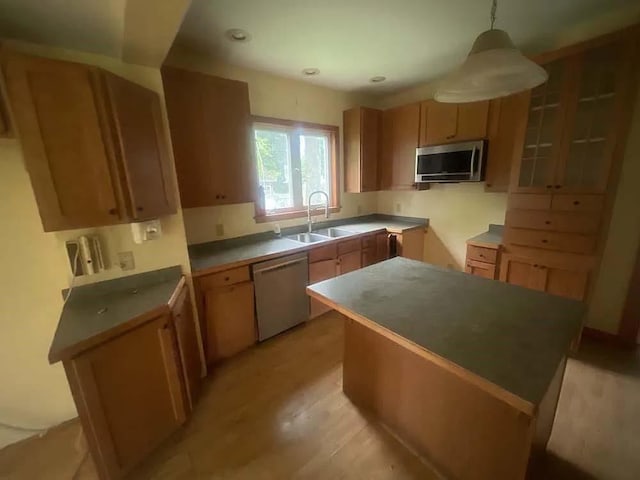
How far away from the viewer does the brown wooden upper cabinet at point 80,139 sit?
121 cm

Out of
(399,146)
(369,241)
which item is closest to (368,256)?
(369,241)

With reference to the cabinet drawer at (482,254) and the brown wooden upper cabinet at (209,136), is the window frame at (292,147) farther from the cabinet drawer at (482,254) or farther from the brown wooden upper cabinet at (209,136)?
the cabinet drawer at (482,254)

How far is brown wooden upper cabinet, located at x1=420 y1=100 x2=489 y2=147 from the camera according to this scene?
2.73 m

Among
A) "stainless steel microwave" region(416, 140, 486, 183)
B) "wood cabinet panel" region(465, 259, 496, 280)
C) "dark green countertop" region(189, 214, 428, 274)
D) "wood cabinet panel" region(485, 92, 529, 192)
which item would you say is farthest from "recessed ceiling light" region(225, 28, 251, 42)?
"wood cabinet panel" region(465, 259, 496, 280)

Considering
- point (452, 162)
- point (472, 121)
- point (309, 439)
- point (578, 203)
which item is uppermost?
point (472, 121)

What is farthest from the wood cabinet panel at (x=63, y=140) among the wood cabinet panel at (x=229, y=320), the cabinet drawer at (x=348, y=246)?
the cabinet drawer at (x=348, y=246)

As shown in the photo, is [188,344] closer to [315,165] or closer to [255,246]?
[255,246]

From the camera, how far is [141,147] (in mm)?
1565

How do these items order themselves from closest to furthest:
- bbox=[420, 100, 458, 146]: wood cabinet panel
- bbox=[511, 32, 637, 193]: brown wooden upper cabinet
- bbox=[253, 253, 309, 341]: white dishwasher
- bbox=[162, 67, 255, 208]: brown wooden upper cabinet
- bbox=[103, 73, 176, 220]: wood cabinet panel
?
bbox=[103, 73, 176, 220]: wood cabinet panel, bbox=[511, 32, 637, 193]: brown wooden upper cabinet, bbox=[162, 67, 255, 208]: brown wooden upper cabinet, bbox=[253, 253, 309, 341]: white dishwasher, bbox=[420, 100, 458, 146]: wood cabinet panel

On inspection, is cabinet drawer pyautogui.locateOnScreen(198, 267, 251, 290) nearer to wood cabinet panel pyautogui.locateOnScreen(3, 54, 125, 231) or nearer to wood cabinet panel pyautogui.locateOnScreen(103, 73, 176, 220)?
wood cabinet panel pyautogui.locateOnScreen(103, 73, 176, 220)

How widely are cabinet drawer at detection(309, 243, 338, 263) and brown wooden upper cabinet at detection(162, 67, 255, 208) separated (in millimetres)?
845

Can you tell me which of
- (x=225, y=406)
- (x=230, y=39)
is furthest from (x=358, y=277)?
(x=230, y=39)

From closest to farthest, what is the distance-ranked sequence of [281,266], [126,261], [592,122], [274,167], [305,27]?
[126,261], [305,27], [592,122], [281,266], [274,167]

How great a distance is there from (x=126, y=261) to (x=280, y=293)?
125cm
